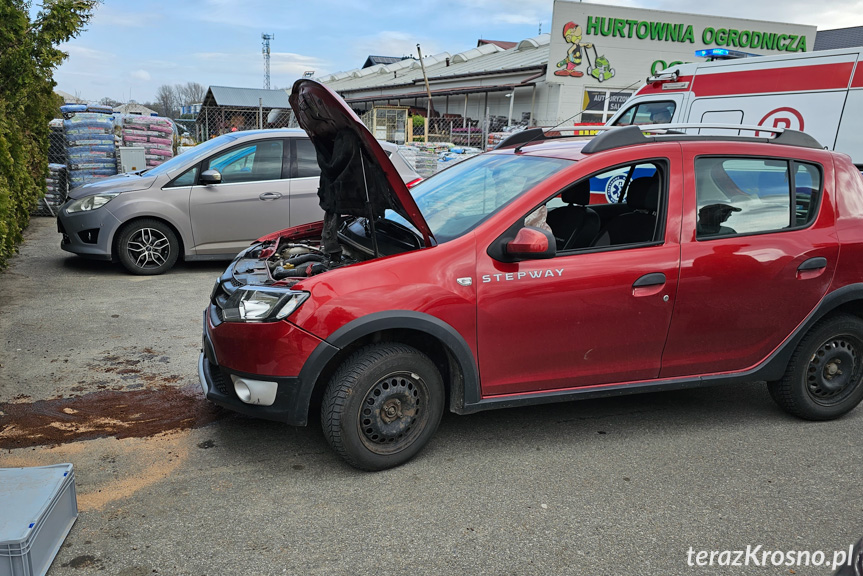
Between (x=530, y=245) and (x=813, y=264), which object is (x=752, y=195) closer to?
(x=813, y=264)

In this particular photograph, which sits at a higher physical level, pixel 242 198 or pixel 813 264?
pixel 242 198

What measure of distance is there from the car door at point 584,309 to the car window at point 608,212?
3 cm

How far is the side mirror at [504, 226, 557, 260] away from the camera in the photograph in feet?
11.3

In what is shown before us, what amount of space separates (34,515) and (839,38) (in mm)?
33272

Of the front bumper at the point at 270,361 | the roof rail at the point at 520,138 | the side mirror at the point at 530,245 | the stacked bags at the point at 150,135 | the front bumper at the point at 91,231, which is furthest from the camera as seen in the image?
the stacked bags at the point at 150,135

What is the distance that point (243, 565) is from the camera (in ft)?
9.12

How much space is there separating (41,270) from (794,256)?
7862 mm

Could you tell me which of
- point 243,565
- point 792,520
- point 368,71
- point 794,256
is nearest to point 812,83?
point 794,256

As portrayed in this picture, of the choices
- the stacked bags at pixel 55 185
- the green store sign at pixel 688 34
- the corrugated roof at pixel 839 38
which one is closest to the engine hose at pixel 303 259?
the stacked bags at pixel 55 185

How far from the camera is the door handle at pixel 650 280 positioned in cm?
375

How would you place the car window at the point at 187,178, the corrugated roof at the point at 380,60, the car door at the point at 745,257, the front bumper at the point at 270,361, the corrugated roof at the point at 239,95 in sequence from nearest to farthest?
1. the front bumper at the point at 270,361
2. the car door at the point at 745,257
3. the car window at the point at 187,178
4. the corrugated roof at the point at 239,95
5. the corrugated roof at the point at 380,60
